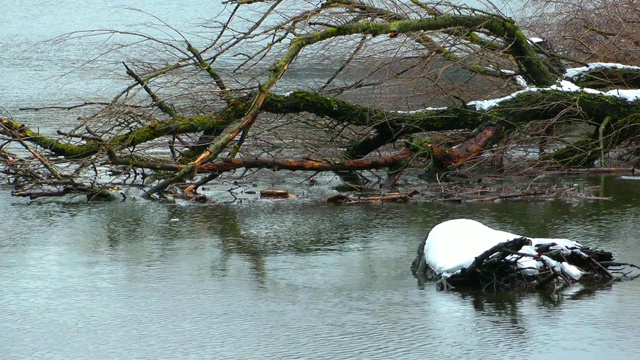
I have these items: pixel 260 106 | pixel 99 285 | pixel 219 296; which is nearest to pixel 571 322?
pixel 219 296

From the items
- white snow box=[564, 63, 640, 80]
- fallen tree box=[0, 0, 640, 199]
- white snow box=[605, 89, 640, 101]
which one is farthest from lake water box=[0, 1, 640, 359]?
white snow box=[564, 63, 640, 80]

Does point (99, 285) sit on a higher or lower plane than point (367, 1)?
lower

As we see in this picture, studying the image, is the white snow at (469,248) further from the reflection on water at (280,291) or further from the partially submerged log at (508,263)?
the reflection on water at (280,291)

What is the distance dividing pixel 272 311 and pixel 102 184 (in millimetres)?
5056

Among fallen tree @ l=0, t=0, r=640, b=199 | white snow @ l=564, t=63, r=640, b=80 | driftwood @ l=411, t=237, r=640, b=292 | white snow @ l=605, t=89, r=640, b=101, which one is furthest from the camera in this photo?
white snow @ l=564, t=63, r=640, b=80

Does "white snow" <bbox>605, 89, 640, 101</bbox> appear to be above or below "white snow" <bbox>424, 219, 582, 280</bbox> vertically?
above

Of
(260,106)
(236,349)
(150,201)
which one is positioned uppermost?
(260,106)

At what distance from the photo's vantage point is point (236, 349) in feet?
17.7

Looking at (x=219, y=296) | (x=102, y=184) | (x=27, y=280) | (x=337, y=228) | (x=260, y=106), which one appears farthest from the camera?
(x=102, y=184)

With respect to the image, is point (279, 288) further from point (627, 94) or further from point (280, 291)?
point (627, 94)

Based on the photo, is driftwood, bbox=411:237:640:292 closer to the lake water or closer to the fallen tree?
the lake water

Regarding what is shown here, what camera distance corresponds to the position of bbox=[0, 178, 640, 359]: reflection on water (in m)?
5.47

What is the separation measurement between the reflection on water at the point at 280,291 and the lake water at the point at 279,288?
2cm

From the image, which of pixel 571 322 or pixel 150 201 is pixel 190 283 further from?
pixel 150 201
